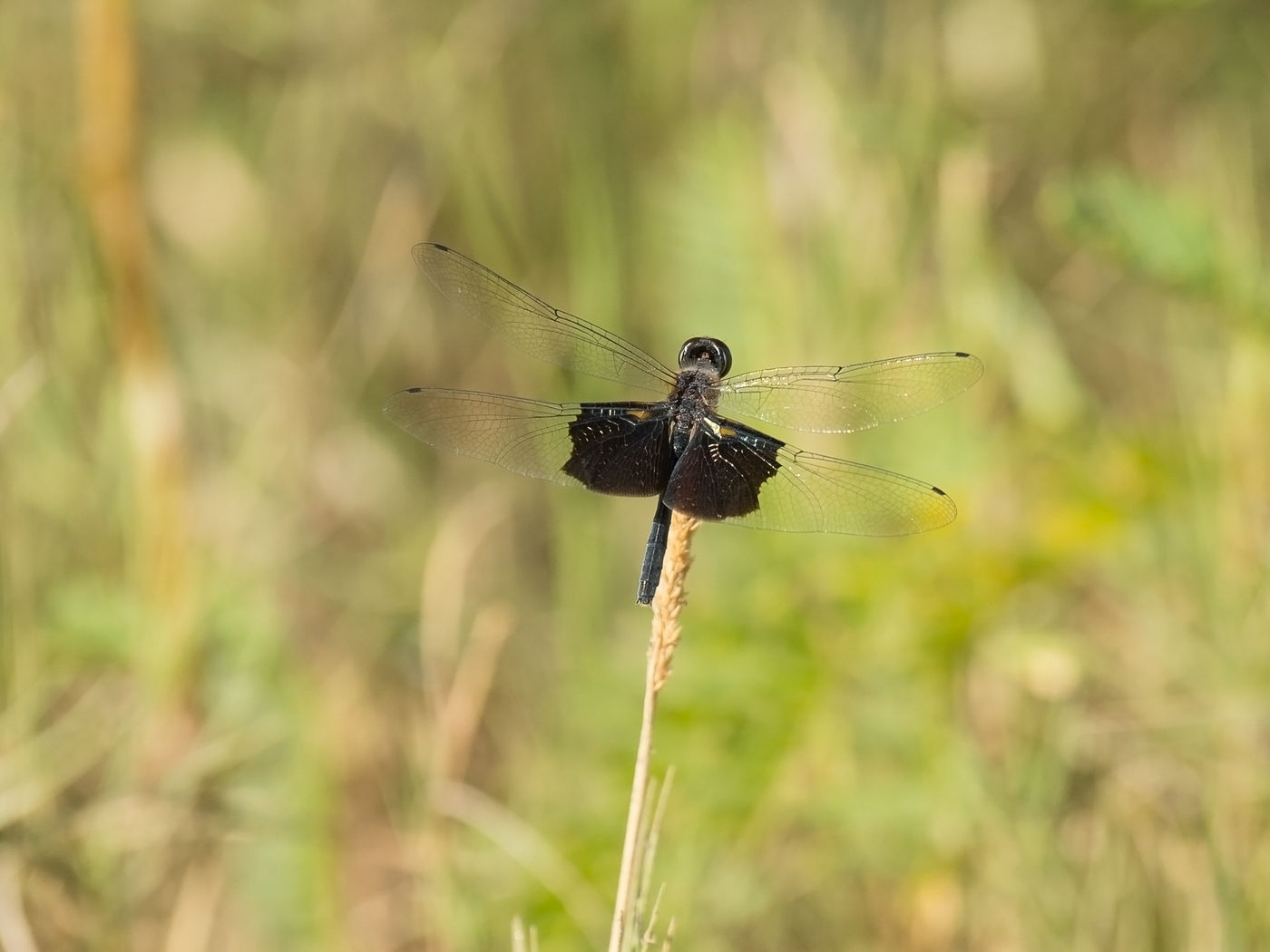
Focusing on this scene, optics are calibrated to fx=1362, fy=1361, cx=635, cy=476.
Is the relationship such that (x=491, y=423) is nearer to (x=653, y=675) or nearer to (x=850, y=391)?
(x=850, y=391)

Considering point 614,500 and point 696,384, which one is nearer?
point 696,384

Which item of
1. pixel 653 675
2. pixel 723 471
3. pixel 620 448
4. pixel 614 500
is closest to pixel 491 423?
pixel 620 448

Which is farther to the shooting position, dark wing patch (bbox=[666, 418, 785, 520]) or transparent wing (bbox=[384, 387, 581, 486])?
transparent wing (bbox=[384, 387, 581, 486])

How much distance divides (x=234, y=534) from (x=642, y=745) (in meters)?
1.55

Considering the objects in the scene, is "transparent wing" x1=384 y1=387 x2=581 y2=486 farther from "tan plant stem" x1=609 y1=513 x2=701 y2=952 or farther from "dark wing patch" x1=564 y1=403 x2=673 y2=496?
"tan plant stem" x1=609 y1=513 x2=701 y2=952

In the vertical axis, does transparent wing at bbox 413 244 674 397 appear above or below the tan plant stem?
above

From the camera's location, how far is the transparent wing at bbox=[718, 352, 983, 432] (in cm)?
158

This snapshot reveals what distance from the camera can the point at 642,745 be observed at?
3.45 feet

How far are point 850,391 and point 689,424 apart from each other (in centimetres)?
22

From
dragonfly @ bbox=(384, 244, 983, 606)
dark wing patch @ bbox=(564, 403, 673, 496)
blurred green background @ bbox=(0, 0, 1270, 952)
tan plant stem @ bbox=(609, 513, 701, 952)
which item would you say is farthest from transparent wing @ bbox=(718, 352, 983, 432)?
tan plant stem @ bbox=(609, 513, 701, 952)

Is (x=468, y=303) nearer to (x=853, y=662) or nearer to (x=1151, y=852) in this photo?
(x=853, y=662)

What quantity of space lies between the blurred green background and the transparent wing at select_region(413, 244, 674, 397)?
1.22 ft

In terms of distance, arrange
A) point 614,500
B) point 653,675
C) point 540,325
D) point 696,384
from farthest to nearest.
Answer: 1. point 614,500
2. point 540,325
3. point 696,384
4. point 653,675

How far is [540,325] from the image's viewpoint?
5.77 feet
